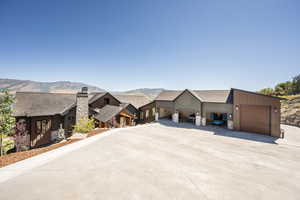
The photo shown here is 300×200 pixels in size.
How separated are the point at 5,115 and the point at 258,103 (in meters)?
22.9

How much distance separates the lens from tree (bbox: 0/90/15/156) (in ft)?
28.7

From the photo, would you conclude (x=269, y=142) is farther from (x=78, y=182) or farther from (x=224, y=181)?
(x=78, y=182)

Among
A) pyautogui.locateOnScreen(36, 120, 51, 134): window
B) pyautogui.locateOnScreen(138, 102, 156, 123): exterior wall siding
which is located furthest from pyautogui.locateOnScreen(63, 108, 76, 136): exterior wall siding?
pyautogui.locateOnScreen(138, 102, 156, 123): exterior wall siding

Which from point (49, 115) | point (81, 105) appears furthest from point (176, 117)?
point (49, 115)

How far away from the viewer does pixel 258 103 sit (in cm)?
1314

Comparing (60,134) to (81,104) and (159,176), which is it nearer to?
(81,104)

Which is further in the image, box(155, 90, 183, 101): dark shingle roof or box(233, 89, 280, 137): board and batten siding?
box(155, 90, 183, 101): dark shingle roof

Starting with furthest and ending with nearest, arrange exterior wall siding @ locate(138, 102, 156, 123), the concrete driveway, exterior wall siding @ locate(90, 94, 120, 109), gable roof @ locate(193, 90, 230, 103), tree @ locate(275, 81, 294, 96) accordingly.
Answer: tree @ locate(275, 81, 294, 96), exterior wall siding @ locate(138, 102, 156, 123), exterior wall siding @ locate(90, 94, 120, 109), gable roof @ locate(193, 90, 230, 103), the concrete driveway

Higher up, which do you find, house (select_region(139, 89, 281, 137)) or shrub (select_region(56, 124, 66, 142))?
house (select_region(139, 89, 281, 137))

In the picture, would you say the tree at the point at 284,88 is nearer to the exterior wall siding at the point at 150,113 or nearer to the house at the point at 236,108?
the house at the point at 236,108

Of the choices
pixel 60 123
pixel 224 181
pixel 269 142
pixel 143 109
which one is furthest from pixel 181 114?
pixel 60 123

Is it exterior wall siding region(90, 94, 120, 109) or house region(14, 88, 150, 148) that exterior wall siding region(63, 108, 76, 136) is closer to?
house region(14, 88, 150, 148)

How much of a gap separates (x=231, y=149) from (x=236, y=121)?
7.22 m

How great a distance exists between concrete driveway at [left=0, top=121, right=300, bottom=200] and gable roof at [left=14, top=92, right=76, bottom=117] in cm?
1362
